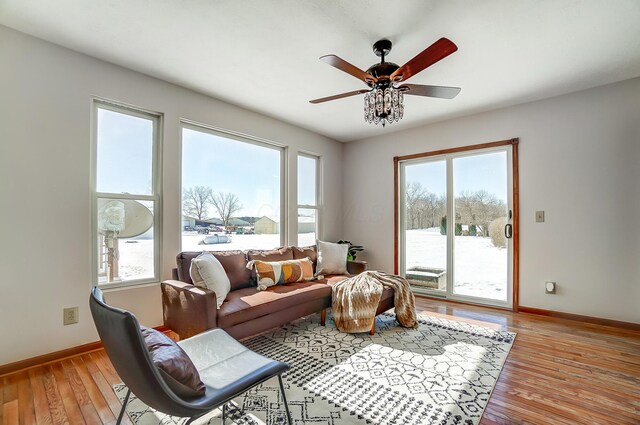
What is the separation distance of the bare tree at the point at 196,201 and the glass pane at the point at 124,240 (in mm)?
383

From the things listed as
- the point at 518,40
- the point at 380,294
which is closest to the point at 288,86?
the point at 518,40

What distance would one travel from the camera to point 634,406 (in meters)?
1.86

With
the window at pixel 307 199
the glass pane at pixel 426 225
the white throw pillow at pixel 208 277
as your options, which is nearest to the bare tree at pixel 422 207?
the glass pane at pixel 426 225

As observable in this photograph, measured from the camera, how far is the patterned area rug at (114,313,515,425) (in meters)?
1.79

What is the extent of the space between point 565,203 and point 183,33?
14.3ft

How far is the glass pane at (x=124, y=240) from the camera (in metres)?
2.82

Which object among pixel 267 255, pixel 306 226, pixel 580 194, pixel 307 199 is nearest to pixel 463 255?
pixel 580 194

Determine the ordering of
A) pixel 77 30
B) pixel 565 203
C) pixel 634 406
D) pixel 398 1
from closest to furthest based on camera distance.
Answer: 1. pixel 634 406
2. pixel 398 1
3. pixel 77 30
4. pixel 565 203

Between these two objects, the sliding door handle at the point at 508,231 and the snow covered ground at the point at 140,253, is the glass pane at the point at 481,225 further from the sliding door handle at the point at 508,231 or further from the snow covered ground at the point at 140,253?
the snow covered ground at the point at 140,253

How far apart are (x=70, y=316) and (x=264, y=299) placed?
1651mm

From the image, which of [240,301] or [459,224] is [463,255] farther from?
[240,301]

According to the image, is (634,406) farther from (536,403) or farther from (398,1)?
(398,1)

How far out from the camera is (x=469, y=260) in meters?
4.26

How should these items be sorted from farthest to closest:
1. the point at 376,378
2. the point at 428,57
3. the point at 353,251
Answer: the point at 353,251 < the point at 376,378 < the point at 428,57
